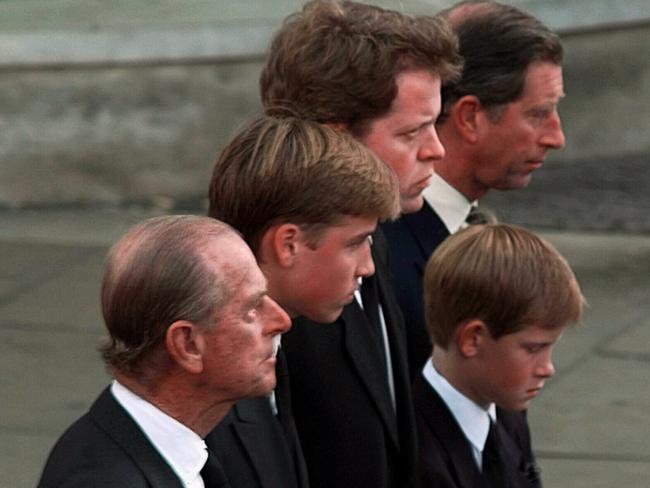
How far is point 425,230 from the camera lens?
14.0 ft

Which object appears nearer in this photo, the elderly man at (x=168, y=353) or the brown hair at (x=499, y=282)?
the elderly man at (x=168, y=353)

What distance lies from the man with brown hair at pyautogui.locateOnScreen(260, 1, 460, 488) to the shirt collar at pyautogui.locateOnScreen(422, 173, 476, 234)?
0.48 metres

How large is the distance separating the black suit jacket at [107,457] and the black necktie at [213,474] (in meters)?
0.18

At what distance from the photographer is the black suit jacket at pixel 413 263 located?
165 inches

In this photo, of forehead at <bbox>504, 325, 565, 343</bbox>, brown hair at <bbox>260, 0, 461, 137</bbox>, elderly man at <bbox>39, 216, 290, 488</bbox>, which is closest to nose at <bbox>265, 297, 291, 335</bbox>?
elderly man at <bbox>39, 216, 290, 488</bbox>

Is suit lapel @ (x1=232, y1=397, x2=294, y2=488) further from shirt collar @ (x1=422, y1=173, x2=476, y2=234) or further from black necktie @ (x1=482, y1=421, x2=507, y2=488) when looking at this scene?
shirt collar @ (x1=422, y1=173, x2=476, y2=234)

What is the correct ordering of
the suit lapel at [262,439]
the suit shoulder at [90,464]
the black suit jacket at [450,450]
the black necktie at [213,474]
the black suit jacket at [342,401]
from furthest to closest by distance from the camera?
the black suit jacket at [450,450], the black suit jacket at [342,401], the suit lapel at [262,439], the black necktie at [213,474], the suit shoulder at [90,464]

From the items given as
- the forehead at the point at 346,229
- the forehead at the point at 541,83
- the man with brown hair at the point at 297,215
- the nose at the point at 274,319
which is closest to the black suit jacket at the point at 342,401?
the man with brown hair at the point at 297,215

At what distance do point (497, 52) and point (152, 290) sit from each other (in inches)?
69.7

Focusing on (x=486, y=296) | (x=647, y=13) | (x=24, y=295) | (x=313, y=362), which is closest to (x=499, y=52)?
(x=486, y=296)

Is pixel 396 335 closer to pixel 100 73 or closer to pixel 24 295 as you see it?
pixel 24 295

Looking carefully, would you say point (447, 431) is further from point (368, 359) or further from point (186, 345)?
point (186, 345)

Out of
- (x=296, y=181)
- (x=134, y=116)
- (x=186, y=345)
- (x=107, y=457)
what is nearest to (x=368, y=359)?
(x=296, y=181)

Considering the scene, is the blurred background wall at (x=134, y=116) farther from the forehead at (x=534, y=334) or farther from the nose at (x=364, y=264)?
the nose at (x=364, y=264)
